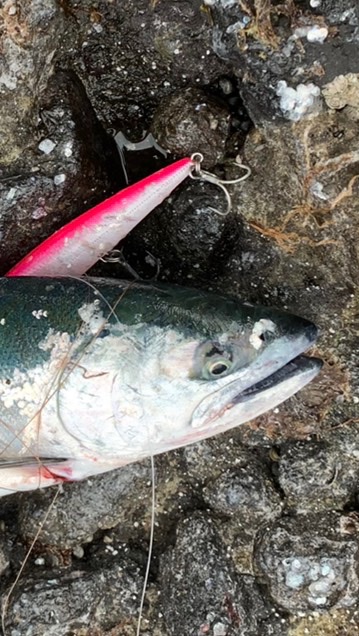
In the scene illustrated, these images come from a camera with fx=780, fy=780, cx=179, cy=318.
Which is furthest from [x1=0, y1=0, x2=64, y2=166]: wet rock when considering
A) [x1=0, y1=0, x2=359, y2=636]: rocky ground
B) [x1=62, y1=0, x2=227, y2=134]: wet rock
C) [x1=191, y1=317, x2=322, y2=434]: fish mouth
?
[x1=191, y1=317, x2=322, y2=434]: fish mouth

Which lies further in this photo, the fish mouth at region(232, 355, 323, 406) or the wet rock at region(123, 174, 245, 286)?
the wet rock at region(123, 174, 245, 286)

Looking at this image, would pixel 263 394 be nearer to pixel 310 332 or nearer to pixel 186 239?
pixel 310 332

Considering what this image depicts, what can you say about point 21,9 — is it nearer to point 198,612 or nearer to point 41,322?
point 41,322

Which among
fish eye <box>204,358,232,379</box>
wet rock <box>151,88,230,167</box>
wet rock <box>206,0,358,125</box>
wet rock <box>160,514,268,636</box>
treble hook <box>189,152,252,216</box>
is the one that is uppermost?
wet rock <box>206,0,358,125</box>

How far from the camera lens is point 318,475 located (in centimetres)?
421

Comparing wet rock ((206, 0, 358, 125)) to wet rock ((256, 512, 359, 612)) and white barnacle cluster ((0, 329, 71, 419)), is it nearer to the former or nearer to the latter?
white barnacle cluster ((0, 329, 71, 419))

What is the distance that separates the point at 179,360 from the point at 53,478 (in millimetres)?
954

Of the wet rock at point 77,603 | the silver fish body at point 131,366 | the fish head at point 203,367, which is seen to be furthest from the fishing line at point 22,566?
the fish head at point 203,367

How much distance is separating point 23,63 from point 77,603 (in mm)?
2903

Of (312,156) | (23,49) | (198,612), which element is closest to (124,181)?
(23,49)

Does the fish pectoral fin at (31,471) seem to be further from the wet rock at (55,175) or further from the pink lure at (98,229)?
the wet rock at (55,175)

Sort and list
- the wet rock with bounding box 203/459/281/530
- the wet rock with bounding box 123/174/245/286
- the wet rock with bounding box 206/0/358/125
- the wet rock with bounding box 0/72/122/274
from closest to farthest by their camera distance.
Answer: the wet rock with bounding box 206/0/358/125
the wet rock with bounding box 0/72/122/274
the wet rock with bounding box 123/174/245/286
the wet rock with bounding box 203/459/281/530

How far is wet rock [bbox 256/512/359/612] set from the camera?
4.11m

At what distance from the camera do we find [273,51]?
3.52m
